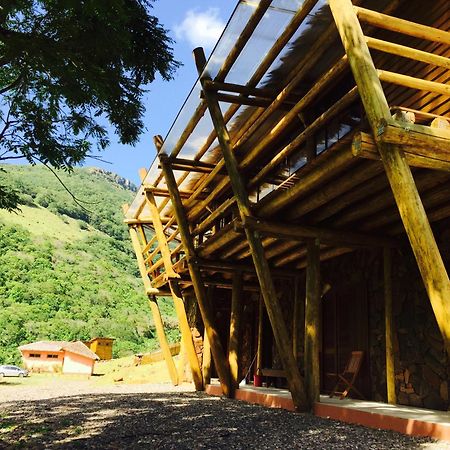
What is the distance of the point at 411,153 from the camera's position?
13.5ft

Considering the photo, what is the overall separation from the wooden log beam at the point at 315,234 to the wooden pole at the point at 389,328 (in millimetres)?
332

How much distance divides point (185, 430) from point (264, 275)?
2.50 metres

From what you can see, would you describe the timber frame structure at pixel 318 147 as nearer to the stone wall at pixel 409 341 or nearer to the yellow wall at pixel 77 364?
the stone wall at pixel 409 341

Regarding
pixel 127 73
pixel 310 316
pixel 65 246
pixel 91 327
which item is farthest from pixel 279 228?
pixel 65 246

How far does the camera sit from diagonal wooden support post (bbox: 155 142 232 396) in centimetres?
927

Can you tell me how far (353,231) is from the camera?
7316mm

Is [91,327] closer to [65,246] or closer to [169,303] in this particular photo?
[169,303]

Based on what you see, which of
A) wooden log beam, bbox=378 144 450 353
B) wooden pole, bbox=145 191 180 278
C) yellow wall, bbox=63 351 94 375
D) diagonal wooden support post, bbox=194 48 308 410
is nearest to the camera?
wooden log beam, bbox=378 144 450 353

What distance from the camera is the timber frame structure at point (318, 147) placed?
162 inches

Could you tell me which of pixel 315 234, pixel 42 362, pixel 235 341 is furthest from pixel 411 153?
pixel 42 362

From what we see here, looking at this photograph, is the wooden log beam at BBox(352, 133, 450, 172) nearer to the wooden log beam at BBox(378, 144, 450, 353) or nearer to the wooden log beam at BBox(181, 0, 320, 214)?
the wooden log beam at BBox(378, 144, 450, 353)

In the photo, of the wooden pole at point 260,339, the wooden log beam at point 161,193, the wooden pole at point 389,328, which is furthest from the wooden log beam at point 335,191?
the wooden pole at point 260,339

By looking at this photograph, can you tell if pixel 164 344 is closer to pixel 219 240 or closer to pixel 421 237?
pixel 219 240

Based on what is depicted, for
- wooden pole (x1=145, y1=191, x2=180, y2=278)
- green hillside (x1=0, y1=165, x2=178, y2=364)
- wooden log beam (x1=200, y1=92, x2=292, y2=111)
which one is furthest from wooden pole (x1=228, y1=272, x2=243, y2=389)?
green hillside (x1=0, y1=165, x2=178, y2=364)
